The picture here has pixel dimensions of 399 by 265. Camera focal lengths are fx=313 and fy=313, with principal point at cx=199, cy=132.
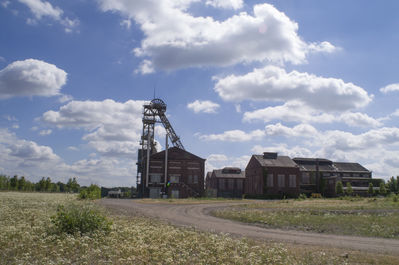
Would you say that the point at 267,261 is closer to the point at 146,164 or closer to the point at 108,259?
the point at 108,259

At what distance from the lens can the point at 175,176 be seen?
67062 millimetres

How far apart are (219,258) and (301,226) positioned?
12.2m

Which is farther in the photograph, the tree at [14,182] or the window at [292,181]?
the tree at [14,182]

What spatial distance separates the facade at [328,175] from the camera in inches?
3039

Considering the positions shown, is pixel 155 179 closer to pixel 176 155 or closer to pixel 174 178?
pixel 174 178

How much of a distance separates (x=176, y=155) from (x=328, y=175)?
4072 centimetres

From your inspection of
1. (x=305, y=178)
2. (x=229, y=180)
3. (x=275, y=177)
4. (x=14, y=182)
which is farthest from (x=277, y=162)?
(x=14, y=182)

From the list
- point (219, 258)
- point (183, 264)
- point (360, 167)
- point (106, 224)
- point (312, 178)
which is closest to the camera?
point (183, 264)

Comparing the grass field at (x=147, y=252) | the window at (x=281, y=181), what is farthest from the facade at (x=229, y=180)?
the grass field at (x=147, y=252)

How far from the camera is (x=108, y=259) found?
9398 millimetres

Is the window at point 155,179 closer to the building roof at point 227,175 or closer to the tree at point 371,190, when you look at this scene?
the building roof at point 227,175

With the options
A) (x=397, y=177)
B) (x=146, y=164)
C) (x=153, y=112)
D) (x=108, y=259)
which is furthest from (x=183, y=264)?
(x=397, y=177)

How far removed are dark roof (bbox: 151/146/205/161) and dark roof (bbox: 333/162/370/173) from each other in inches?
1598

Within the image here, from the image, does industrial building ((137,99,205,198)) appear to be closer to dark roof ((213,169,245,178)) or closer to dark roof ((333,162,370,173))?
dark roof ((213,169,245,178))
